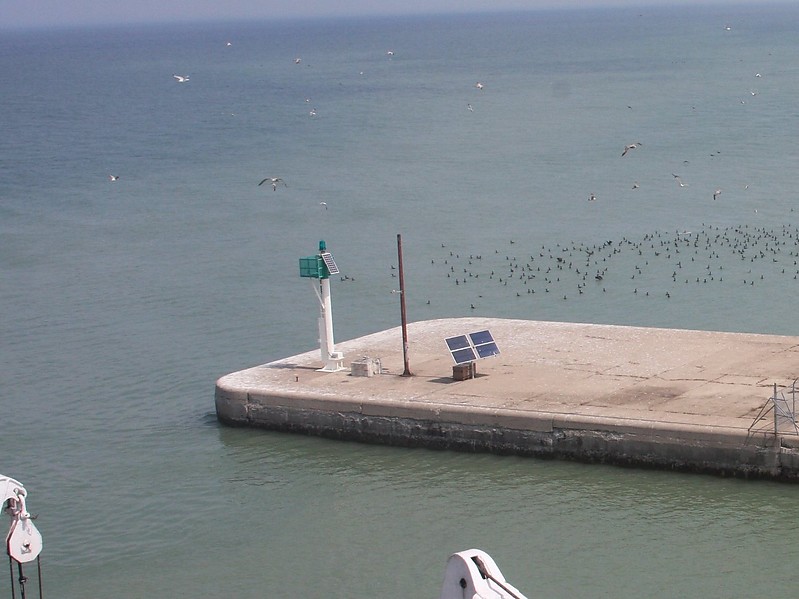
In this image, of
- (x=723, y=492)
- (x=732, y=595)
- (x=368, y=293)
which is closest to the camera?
(x=732, y=595)

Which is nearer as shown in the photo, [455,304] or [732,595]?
[732,595]

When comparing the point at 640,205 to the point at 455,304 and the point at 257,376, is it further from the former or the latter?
the point at 257,376

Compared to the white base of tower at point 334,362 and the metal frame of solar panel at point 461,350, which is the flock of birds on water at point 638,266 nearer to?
the white base of tower at point 334,362

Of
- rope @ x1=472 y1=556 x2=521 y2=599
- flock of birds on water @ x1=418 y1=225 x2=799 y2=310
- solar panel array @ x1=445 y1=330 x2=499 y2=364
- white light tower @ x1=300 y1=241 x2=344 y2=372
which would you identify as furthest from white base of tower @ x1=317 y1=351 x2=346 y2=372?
rope @ x1=472 y1=556 x2=521 y2=599

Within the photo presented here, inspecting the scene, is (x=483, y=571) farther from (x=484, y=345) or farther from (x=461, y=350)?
(x=484, y=345)

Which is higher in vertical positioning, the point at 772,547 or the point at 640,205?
the point at 640,205

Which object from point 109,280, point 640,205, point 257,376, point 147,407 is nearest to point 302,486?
point 257,376

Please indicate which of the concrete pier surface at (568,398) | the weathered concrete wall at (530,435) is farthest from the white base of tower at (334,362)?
the weathered concrete wall at (530,435)
